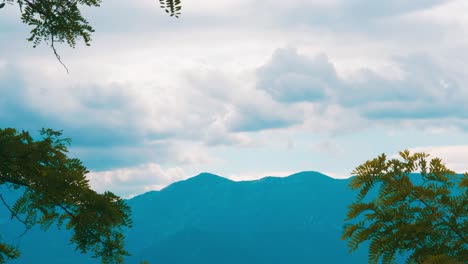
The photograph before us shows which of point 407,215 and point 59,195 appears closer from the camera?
point 407,215

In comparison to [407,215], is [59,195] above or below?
above

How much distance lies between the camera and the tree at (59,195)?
353 inches

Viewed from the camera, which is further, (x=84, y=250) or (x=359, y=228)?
(x=84, y=250)

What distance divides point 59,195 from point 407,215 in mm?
4952

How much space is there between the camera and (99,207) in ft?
29.9

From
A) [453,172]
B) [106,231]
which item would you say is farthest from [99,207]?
[453,172]

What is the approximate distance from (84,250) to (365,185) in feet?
14.9

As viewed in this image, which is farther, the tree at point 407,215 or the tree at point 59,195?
the tree at point 59,195

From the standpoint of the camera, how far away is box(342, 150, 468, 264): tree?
23.5 ft

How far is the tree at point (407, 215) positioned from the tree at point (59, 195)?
356 cm

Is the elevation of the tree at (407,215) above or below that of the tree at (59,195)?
below

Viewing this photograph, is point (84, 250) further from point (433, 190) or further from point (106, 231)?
point (433, 190)

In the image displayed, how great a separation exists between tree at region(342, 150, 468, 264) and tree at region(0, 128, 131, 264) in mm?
3562

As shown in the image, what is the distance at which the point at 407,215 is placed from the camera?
24.2ft
